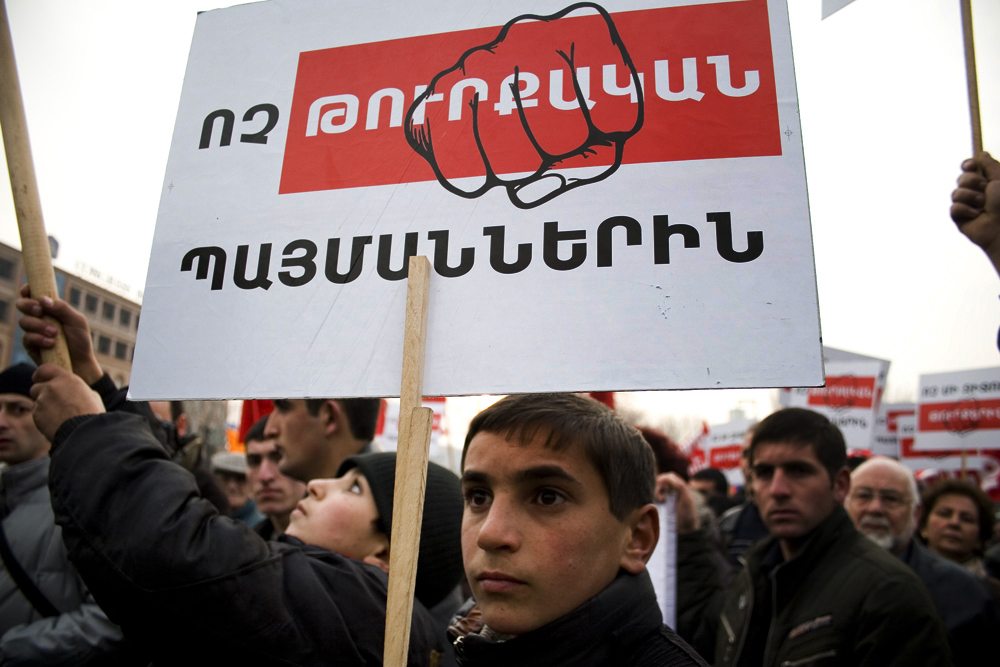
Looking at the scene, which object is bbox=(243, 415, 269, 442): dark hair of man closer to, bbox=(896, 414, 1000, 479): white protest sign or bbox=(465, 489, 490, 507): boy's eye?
bbox=(465, 489, 490, 507): boy's eye

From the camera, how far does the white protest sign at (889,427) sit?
9.56m

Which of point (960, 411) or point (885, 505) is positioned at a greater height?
point (960, 411)

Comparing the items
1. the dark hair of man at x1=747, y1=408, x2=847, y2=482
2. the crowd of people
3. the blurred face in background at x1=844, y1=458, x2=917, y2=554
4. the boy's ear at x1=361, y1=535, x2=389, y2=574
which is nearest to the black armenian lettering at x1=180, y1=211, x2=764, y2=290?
the crowd of people

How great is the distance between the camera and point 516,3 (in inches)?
65.1

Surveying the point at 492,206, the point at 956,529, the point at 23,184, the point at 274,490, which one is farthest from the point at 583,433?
the point at 956,529

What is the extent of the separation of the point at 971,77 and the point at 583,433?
110 centimetres

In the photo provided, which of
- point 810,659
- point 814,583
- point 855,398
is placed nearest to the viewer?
point 810,659

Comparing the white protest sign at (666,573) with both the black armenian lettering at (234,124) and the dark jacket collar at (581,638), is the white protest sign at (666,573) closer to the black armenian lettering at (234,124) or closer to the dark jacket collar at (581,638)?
the dark jacket collar at (581,638)

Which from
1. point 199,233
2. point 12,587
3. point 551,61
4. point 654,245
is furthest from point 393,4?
point 12,587

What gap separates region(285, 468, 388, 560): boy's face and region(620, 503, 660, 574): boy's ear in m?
0.82

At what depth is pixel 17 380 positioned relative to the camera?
3.45m

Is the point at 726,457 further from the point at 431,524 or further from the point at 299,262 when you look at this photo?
the point at 299,262

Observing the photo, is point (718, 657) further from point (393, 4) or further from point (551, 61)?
point (393, 4)

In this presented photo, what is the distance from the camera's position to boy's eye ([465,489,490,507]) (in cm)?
161
